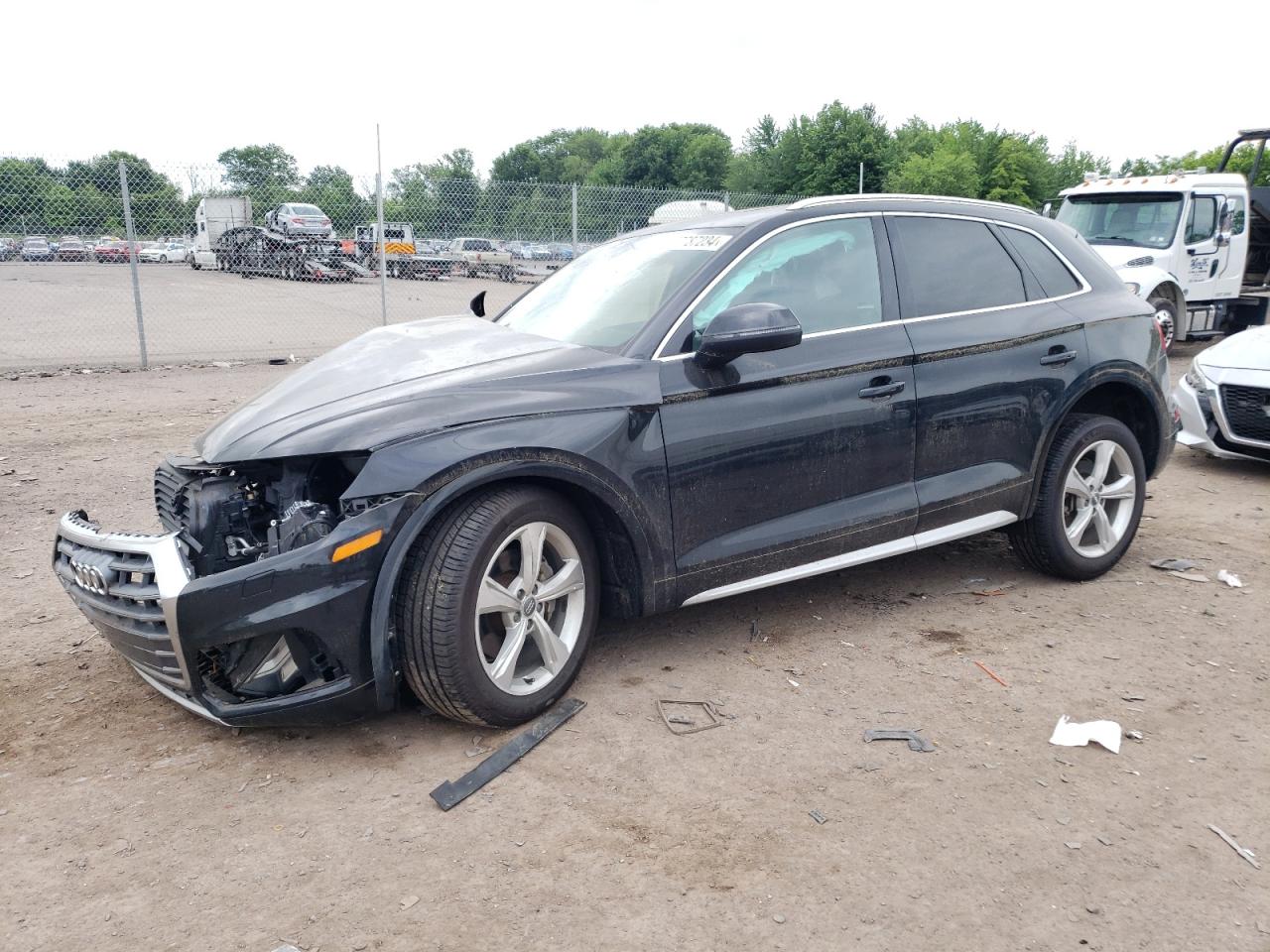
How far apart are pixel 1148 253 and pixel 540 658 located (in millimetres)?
11856

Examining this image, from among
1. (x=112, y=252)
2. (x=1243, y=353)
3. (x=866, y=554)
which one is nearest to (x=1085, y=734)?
(x=866, y=554)

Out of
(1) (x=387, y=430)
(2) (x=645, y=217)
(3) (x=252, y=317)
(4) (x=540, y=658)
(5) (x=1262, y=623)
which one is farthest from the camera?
(3) (x=252, y=317)

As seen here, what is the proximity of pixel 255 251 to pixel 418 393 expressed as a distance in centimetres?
1597

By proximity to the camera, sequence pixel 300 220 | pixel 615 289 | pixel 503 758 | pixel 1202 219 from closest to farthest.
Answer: pixel 503 758 < pixel 615 289 < pixel 1202 219 < pixel 300 220

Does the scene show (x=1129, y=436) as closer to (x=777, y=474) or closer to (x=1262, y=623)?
(x=1262, y=623)

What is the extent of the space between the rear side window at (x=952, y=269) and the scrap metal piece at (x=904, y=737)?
67.7 inches

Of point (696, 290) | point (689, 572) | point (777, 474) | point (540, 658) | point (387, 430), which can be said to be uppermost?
point (696, 290)

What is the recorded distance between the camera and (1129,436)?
4789 mm

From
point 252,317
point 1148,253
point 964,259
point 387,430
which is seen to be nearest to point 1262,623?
point 964,259

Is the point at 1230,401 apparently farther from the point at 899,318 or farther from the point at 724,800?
the point at 724,800

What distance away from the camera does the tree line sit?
12273 millimetres

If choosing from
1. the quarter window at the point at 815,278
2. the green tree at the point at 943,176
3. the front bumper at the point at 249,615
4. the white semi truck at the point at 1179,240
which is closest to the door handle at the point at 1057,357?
the quarter window at the point at 815,278

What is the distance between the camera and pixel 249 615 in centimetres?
295

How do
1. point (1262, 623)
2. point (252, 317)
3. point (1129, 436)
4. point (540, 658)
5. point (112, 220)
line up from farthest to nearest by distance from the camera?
point (252, 317), point (112, 220), point (1129, 436), point (1262, 623), point (540, 658)
